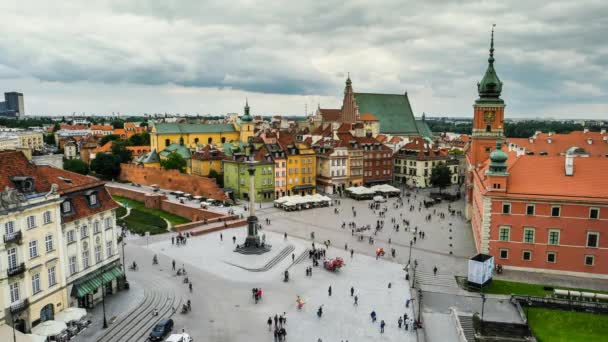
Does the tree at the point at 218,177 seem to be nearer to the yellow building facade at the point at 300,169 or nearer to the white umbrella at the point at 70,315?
the yellow building facade at the point at 300,169

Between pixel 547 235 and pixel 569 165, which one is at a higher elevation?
pixel 569 165

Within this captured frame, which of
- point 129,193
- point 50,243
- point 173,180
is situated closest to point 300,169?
point 173,180

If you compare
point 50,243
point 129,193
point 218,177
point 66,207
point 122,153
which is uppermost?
point 66,207

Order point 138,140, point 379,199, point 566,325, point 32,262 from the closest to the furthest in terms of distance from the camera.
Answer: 1. point 32,262
2. point 566,325
3. point 379,199
4. point 138,140

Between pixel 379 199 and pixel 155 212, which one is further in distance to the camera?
pixel 379 199

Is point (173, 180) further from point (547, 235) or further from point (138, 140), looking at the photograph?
point (547, 235)

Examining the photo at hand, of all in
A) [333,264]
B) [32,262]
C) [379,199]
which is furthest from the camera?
[379,199]

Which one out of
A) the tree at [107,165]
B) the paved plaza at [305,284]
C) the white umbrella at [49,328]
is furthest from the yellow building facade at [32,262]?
the tree at [107,165]
